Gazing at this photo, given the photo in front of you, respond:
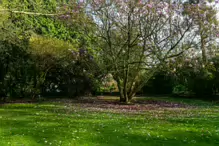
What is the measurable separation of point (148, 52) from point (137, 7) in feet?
11.8

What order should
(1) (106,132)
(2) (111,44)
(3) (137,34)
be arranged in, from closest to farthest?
(1) (106,132)
(3) (137,34)
(2) (111,44)

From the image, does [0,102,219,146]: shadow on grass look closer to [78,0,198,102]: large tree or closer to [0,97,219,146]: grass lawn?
[0,97,219,146]: grass lawn

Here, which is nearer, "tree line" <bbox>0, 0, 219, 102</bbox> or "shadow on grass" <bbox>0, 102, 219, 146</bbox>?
"shadow on grass" <bbox>0, 102, 219, 146</bbox>

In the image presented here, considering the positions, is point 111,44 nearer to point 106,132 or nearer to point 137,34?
point 137,34

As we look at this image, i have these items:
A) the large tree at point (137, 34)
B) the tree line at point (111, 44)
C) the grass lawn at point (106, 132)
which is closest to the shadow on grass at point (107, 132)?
the grass lawn at point (106, 132)

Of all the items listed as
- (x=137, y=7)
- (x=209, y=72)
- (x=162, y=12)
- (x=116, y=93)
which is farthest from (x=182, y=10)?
(x=116, y=93)

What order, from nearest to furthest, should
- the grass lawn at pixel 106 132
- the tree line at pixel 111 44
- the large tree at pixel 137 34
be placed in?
the grass lawn at pixel 106 132
the tree line at pixel 111 44
the large tree at pixel 137 34

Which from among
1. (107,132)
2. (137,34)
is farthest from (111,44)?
(107,132)

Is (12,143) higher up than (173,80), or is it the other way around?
(173,80)

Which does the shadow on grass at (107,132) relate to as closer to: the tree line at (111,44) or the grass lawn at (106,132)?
the grass lawn at (106,132)

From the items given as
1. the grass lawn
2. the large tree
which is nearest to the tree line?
the large tree

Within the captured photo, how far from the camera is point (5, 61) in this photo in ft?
73.3

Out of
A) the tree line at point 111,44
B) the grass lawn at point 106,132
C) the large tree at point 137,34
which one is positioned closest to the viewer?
the grass lawn at point 106,132

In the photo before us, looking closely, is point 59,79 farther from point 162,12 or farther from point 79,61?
point 162,12
